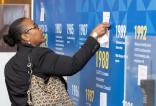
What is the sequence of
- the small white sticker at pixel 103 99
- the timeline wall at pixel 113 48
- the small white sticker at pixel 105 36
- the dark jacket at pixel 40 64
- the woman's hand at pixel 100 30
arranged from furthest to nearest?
the small white sticker at pixel 103 99 → the small white sticker at pixel 105 36 → the woman's hand at pixel 100 30 → the dark jacket at pixel 40 64 → the timeline wall at pixel 113 48

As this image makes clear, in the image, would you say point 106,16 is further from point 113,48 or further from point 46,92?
point 46,92

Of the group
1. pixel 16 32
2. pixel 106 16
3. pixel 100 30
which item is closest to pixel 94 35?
pixel 100 30

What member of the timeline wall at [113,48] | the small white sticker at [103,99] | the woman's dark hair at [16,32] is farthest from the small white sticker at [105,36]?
the woman's dark hair at [16,32]

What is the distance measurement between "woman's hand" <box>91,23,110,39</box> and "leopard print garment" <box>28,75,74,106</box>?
366mm

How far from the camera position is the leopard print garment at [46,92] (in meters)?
2.66

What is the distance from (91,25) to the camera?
3059mm

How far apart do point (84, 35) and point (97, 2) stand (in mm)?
299

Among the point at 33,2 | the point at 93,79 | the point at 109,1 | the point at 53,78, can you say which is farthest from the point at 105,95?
the point at 33,2

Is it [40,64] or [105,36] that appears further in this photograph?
[105,36]

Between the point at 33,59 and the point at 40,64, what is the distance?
5cm

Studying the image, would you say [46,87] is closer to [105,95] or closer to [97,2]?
[105,95]

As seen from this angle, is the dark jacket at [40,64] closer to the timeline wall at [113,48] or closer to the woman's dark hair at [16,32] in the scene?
the woman's dark hair at [16,32]

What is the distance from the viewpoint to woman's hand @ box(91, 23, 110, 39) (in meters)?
2.71

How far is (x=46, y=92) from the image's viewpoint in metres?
2.67
